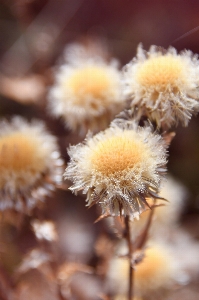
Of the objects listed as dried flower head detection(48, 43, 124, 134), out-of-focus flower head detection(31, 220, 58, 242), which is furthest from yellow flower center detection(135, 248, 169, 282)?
dried flower head detection(48, 43, 124, 134)

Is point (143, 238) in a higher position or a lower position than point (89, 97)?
lower

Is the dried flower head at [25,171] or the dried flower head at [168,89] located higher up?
the dried flower head at [168,89]

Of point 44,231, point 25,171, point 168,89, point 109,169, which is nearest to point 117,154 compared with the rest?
point 109,169

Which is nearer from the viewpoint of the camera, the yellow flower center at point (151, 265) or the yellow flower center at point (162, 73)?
the yellow flower center at point (162, 73)

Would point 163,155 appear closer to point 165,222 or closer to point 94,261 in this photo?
point 165,222

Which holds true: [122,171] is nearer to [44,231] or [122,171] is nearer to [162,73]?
[162,73]

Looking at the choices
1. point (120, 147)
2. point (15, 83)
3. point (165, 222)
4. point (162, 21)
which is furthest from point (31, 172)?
point (15, 83)

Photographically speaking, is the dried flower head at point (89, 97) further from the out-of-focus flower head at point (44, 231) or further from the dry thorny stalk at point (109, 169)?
the out-of-focus flower head at point (44, 231)

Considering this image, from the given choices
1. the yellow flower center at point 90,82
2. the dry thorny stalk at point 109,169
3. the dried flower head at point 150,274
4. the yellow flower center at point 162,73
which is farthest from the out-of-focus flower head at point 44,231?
the yellow flower center at point 162,73
